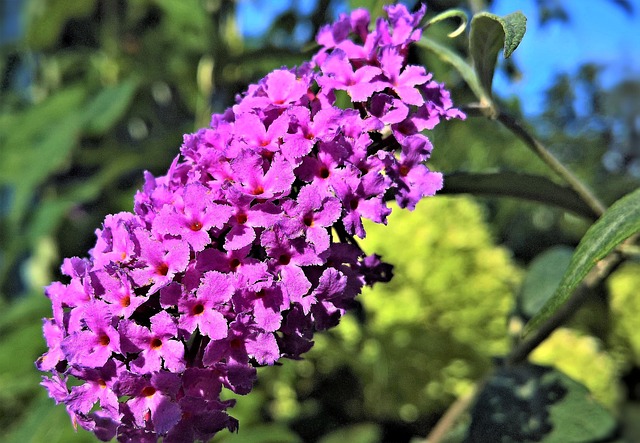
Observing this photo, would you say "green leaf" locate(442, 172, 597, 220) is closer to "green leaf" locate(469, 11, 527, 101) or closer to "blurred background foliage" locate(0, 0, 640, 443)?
"green leaf" locate(469, 11, 527, 101)

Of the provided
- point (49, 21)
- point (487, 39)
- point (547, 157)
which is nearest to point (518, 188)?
point (547, 157)

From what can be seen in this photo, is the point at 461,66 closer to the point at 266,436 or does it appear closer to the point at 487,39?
the point at 487,39

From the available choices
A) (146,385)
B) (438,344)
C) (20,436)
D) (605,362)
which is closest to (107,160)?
(20,436)

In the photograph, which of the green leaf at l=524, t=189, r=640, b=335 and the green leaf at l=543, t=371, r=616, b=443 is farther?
the green leaf at l=543, t=371, r=616, b=443

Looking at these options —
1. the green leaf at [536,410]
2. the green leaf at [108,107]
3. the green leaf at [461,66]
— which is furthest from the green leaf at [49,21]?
the green leaf at [536,410]

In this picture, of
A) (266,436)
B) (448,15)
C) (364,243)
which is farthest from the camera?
(364,243)

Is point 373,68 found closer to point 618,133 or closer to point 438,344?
point 438,344

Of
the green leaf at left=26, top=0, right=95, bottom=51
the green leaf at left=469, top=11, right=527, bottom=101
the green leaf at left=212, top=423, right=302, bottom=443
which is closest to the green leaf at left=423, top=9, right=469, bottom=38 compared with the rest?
the green leaf at left=469, top=11, right=527, bottom=101

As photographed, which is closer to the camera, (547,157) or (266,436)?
(547,157)
